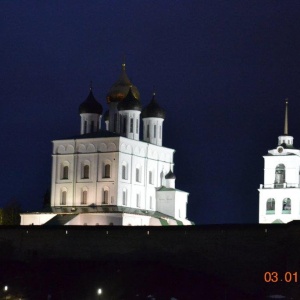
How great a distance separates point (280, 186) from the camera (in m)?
55.8

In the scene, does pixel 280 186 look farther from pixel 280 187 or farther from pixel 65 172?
pixel 65 172

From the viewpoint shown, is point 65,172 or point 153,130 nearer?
point 65,172

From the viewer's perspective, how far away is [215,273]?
41750 millimetres

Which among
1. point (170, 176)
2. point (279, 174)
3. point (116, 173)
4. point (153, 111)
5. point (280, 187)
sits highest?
point (153, 111)

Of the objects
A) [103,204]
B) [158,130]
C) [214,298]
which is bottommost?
[214,298]

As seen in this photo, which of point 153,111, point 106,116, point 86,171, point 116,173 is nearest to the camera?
point 116,173

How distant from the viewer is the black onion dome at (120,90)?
57688mm

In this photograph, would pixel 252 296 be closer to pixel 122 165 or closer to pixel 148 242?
pixel 148 242

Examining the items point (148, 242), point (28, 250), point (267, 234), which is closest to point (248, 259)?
point (267, 234)

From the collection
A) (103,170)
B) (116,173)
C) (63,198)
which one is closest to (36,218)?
(63,198)

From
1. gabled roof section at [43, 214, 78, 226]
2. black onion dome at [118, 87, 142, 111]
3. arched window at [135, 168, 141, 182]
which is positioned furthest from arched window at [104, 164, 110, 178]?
black onion dome at [118, 87, 142, 111]

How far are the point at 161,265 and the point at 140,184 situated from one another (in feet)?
43.1

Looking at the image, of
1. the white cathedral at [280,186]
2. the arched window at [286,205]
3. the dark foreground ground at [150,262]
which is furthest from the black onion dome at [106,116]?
the dark foreground ground at [150,262]

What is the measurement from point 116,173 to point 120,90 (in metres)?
5.26
